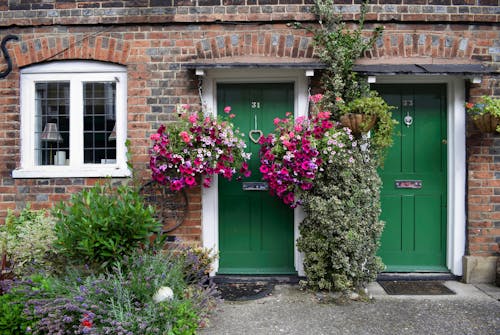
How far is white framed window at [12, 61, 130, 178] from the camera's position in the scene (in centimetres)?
523

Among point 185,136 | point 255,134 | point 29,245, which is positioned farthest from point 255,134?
point 29,245

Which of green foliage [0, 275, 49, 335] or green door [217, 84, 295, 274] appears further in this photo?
green door [217, 84, 295, 274]

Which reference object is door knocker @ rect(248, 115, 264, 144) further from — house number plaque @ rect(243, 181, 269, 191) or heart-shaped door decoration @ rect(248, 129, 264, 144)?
house number plaque @ rect(243, 181, 269, 191)

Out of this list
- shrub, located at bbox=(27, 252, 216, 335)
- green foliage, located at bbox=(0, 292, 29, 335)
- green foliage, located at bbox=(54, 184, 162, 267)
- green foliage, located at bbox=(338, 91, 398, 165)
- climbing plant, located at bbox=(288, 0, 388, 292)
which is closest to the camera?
shrub, located at bbox=(27, 252, 216, 335)

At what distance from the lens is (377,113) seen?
4656 mm

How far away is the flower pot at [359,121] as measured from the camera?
4.66m

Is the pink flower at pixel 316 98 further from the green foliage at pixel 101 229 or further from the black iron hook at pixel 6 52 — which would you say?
the black iron hook at pixel 6 52

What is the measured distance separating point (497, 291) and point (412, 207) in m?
1.32

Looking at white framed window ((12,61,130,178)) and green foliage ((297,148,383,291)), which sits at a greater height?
white framed window ((12,61,130,178))

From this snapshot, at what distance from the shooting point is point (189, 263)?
4.48 m

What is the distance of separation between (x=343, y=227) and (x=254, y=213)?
4.17 feet

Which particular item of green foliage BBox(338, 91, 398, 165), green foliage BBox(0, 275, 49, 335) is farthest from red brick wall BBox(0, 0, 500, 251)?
green foliage BBox(0, 275, 49, 335)

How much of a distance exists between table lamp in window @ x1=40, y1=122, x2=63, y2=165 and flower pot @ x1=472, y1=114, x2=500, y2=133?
5147mm

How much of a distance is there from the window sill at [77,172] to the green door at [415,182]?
11.0 feet
